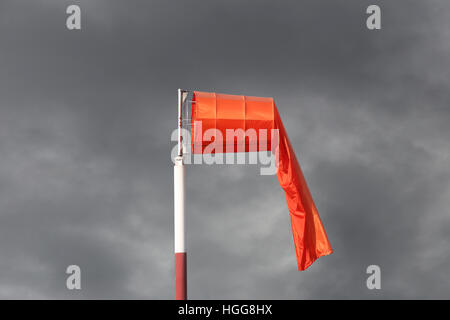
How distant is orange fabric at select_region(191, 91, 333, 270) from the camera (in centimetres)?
2939

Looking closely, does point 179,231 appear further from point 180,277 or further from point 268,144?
point 268,144

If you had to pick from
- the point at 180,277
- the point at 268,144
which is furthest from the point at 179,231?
the point at 268,144

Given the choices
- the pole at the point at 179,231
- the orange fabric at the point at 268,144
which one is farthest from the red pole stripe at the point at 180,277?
the orange fabric at the point at 268,144

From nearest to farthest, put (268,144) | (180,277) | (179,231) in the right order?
(180,277)
(179,231)
(268,144)

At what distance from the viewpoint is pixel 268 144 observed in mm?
30719

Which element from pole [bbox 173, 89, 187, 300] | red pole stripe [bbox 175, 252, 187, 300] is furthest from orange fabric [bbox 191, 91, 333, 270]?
red pole stripe [bbox 175, 252, 187, 300]

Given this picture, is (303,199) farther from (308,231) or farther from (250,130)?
(250,130)

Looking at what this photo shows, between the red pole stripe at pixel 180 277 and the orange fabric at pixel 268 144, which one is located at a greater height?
the orange fabric at pixel 268 144

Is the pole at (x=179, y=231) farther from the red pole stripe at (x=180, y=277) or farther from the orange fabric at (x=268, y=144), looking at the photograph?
the orange fabric at (x=268, y=144)

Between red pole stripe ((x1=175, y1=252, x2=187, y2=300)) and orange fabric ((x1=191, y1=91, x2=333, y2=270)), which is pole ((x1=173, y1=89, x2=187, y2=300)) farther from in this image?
orange fabric ((x1=191, y1=91, x2=333, y2=270))

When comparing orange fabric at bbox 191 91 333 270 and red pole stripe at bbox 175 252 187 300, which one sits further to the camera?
orange fabric at bbox 191 91 333 270

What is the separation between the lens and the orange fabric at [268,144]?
96.4 feet
